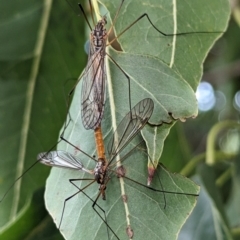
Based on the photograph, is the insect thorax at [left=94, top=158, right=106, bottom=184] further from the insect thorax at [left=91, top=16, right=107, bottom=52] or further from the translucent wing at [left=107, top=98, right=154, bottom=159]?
the insect thorax at [left=91, top=16, right=107, bottom=52]

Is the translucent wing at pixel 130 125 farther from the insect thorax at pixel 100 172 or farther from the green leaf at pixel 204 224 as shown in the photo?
the green leaf at pixel 204 224

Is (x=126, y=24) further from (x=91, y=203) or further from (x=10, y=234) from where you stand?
(x=10, y=234)

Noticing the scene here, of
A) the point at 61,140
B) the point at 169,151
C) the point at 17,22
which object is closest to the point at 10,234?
the point at 61,140

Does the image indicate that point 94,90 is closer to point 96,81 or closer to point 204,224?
point 96,81

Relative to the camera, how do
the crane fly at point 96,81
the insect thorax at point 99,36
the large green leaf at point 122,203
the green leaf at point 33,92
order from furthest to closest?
the green leaf at point 33,92 → the insect thorax at point 99,36 → the crane fly at point 96,81 → the large green leaf at point 122,203

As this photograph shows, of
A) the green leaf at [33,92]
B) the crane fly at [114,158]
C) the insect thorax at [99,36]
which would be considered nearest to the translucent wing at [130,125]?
the crane fly at [114,158]
